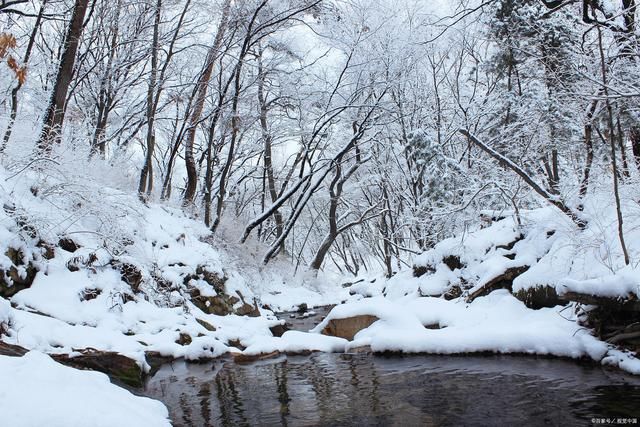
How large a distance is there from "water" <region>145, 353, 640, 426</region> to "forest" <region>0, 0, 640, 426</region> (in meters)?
0.07

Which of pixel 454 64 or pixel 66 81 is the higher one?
pixel 454 64

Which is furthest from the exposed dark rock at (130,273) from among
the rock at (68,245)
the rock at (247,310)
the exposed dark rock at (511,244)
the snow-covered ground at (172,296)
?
the exposed dark rock at (511,244)

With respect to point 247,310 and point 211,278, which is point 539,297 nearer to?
point 247,310

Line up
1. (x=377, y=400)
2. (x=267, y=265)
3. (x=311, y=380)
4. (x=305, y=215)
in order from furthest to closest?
(x=305, y=215) → (x=267, y=265) → (x=311, y=380) → (x=377, y=400)

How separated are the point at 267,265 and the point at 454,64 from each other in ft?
43.3

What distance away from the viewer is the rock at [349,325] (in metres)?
9.59

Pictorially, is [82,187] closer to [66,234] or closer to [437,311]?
[66,234]

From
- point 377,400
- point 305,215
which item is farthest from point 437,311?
point 305,215

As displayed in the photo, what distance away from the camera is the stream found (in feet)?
15.1

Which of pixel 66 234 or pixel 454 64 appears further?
pixel 454 64

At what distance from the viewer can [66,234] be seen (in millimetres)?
7957

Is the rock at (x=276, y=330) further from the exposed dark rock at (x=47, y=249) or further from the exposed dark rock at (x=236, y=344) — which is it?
the exposed dark rock at (x=47, y=249)

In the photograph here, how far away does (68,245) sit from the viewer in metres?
8.17

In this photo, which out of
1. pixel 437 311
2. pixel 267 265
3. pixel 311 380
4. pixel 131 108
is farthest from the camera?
pixel 267 265
